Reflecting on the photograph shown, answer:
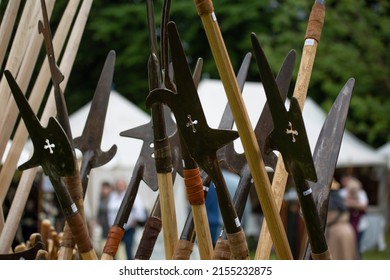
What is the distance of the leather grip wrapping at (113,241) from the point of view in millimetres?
1227

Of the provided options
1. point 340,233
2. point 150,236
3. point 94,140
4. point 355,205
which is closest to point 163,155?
point 150,236

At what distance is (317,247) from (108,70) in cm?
60

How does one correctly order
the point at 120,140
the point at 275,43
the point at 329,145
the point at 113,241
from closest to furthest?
the point at 329,145 → the point at 113,241 → the point at 120,140 → the point at 275,43

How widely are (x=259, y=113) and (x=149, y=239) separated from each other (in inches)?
215

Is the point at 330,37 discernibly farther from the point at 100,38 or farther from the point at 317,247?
the point at 317,247

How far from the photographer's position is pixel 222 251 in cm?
110

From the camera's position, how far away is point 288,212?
949cm

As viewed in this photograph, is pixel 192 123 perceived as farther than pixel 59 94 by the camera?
No

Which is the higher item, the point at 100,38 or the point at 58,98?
→ the point at 100,38

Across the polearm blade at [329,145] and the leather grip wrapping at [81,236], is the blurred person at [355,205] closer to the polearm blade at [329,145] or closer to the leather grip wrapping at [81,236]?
the polearm blade at [329,145]

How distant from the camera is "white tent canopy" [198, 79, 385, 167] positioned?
7.18m

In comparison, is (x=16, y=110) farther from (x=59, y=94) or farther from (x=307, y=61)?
(x=307, y=61)
